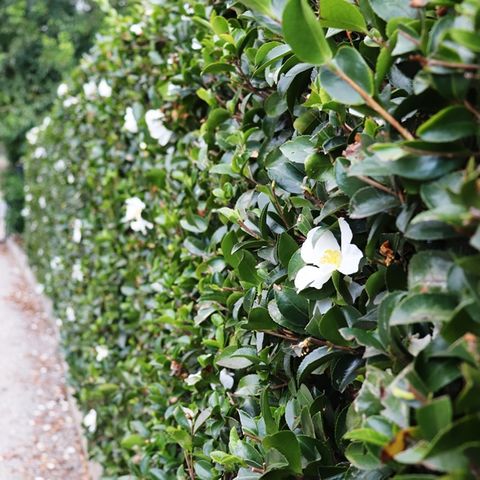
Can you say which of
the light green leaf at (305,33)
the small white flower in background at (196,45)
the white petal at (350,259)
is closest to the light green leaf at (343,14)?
the light green leaf at (305,33)

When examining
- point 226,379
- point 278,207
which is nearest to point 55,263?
point 226,379

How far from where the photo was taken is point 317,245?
1.22 metres

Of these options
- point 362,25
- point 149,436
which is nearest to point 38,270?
point 149,436

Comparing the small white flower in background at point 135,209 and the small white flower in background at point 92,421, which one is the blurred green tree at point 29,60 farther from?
the small white flower in background at point 135,209

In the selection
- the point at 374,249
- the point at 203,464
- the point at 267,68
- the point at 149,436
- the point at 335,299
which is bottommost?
the point at 149,436

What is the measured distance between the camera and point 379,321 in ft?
3.20

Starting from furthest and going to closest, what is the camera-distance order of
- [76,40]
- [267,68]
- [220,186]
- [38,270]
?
[76,40] → [38,270] → [220,186] → [267,68]

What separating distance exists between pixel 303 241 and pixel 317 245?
0.20m

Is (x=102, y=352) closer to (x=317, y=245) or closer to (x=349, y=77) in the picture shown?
(x=317, y=245)

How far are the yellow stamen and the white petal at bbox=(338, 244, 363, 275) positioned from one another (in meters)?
0.01

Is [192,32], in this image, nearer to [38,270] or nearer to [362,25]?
[362,25]

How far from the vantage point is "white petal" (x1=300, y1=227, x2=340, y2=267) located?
1.21 m

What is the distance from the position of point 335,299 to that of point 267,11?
607mm

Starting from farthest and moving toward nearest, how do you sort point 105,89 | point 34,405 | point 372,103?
point 34,405 → point 105,89 → point 372,103
